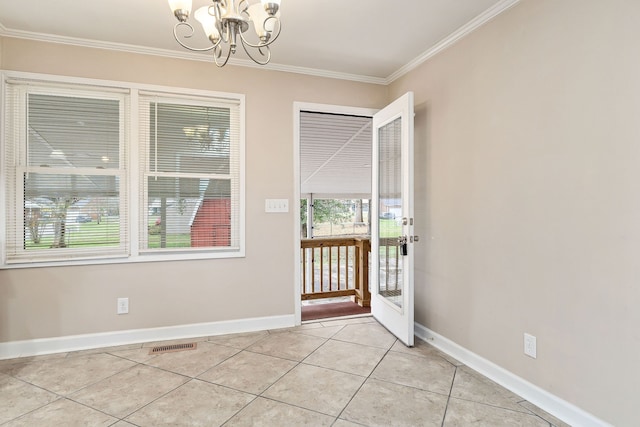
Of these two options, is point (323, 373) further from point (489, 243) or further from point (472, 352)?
point (489, 243)

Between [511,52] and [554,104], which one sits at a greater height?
[511,52]

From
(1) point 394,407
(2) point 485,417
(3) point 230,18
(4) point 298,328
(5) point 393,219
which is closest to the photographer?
(3) point 230,18

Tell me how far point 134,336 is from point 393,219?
8.04 feet

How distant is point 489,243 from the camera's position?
2223mm

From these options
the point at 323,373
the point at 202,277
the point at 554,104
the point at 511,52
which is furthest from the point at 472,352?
the point at 202,277

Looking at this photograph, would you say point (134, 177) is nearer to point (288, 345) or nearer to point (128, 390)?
point (128, 390)

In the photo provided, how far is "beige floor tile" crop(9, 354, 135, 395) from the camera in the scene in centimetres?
212

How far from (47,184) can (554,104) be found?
3530mm

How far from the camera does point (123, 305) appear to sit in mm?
2727

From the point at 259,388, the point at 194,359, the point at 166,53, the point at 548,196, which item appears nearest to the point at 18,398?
the point at 194,359

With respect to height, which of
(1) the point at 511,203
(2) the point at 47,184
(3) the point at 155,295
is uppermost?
(2) the point at 47,184

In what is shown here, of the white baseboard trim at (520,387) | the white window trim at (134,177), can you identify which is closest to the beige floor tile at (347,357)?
the white baseboard trim at (520,387)

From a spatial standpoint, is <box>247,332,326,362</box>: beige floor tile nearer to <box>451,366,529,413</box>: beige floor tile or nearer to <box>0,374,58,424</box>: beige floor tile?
<box>451,366,529,413</box>: beige floor tile

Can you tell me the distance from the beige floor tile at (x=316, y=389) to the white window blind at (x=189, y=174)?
1292 millimetres
